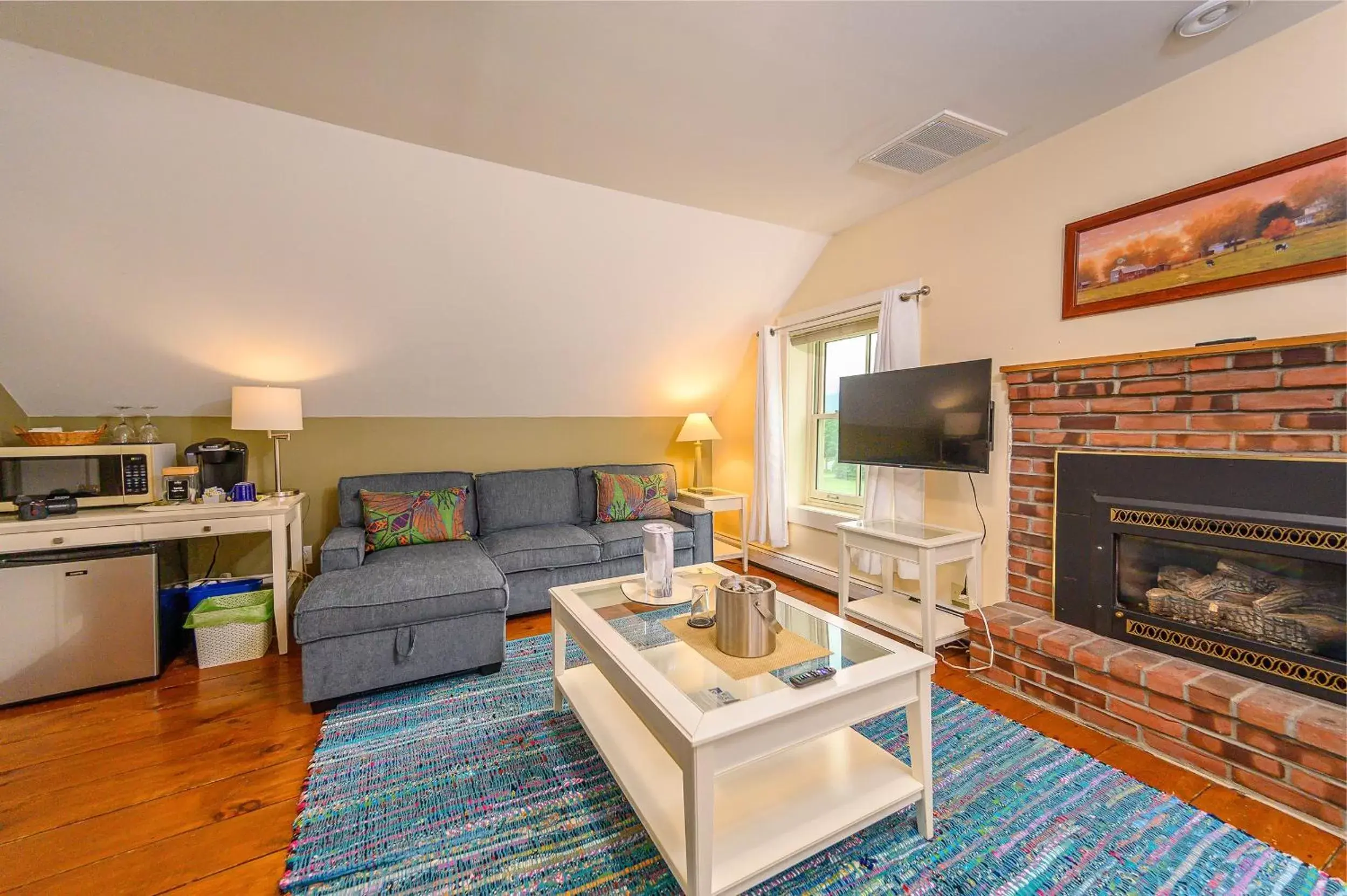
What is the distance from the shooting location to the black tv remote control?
1.38 metres

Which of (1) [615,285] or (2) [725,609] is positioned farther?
(1) [615,285]

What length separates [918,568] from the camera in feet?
8.84

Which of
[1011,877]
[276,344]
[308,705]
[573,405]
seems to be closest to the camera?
[1011,877]

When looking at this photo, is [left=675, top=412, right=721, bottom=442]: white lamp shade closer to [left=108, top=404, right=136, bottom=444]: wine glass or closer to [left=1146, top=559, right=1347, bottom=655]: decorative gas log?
[left=1146, top=559, right=1347, bottom=655]: decorative gas log

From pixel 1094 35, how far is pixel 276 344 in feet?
12.5

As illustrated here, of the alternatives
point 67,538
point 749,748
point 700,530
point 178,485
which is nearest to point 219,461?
point 178,485

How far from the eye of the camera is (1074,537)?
88.7 inches

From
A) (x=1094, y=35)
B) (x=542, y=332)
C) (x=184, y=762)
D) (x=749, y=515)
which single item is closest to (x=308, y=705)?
(x=184, y=762)

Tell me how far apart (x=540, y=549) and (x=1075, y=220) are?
3051mm

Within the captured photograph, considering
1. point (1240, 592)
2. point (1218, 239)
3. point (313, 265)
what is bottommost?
point (1240, 592)

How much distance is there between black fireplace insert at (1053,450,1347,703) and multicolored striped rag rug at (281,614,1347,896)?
58 centimetres

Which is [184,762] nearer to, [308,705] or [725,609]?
[308,705]

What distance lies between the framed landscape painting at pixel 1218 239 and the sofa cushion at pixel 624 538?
94.3 inches

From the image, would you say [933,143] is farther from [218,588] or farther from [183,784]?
[218,588]
